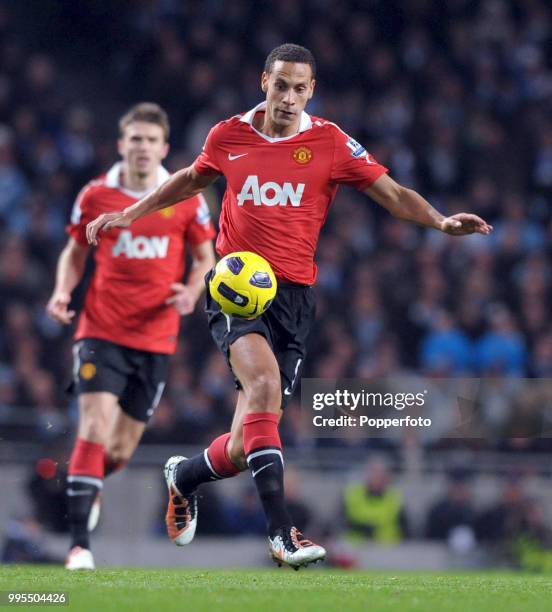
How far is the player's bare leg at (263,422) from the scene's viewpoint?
5.81 m

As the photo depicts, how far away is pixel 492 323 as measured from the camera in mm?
12891

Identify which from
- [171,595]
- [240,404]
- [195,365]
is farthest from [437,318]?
[171,595]

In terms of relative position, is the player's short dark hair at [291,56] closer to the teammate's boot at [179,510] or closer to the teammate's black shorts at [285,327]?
the teammate's black shorts at [285,327]

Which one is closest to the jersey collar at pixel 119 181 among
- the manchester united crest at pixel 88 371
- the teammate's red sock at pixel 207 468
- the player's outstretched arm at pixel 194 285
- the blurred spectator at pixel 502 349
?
the player's outstretched arm at pixel 194 285

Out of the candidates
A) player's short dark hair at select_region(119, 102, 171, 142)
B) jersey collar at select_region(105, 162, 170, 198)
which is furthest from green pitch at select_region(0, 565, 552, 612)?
player's short dark hair at select_region(119, 102, 171, 142)

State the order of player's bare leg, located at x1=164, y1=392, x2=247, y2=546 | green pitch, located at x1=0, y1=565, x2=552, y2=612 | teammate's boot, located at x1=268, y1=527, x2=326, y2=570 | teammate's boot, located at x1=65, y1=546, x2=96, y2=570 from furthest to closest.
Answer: teammate's boot, located at x1=65, y1=546, x2=96, y2=570, player's bare leg, located at x1=164, y1=392, x2=247, y2=546, teammate's boot, located at x1=268, y1=527, x2=326, y2=570, green pitch, located at x1=0, y1=565, x2=552, y2=612

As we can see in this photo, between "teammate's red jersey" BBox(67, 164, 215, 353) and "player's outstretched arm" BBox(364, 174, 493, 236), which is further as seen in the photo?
"teammate's red jersey" BBox(67, 164, 215, 353)

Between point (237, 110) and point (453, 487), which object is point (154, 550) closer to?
point (453, 487)

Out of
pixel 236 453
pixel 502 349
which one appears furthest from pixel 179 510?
pixel 502 349

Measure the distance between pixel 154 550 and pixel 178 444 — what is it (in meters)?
1.03

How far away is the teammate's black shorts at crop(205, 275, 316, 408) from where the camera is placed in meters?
6.35

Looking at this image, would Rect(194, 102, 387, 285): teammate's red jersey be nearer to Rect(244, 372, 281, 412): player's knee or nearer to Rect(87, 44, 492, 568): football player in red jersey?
Rect(87, 44, 492, 568): football player in red jersey

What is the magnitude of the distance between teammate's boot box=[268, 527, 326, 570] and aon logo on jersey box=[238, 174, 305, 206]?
1645mm

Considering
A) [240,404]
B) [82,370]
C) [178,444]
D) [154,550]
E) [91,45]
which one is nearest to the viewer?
[240,404]
